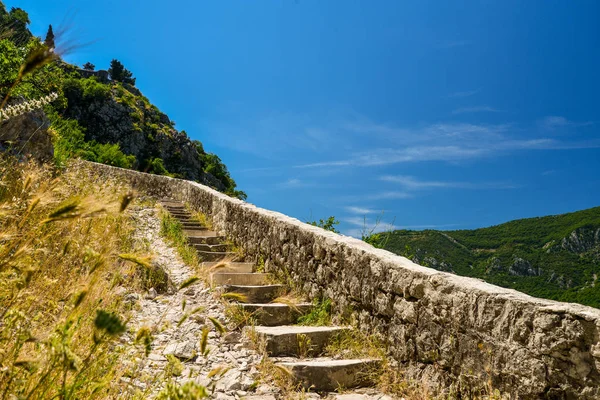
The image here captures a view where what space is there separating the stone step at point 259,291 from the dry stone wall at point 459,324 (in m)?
0.62

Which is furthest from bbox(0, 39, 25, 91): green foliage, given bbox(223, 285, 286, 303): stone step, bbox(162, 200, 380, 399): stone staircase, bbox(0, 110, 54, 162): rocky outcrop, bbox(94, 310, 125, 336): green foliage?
bbox(94, 310, 125, 336): green foliage

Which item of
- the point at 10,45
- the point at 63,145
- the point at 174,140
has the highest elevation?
the point at 174,140

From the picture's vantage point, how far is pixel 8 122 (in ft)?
25.4

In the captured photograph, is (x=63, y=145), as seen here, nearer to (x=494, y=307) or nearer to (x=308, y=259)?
(x=308, y=259)

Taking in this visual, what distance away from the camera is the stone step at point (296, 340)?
4.69m

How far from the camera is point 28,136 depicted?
8.33 meters

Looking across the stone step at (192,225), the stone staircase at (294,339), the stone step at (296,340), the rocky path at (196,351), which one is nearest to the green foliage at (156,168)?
the stone step at (192,225)

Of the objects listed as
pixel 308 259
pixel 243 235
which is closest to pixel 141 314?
pixel 308 259

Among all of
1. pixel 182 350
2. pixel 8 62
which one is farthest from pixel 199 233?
pixel 182 350

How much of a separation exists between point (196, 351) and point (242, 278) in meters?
2.90

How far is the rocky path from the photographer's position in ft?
9.92

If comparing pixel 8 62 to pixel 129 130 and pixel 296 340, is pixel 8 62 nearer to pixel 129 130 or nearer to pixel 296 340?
pixel 296 340

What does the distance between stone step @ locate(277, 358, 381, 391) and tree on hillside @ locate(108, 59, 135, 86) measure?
204 feet

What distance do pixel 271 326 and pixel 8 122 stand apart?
6114mm
